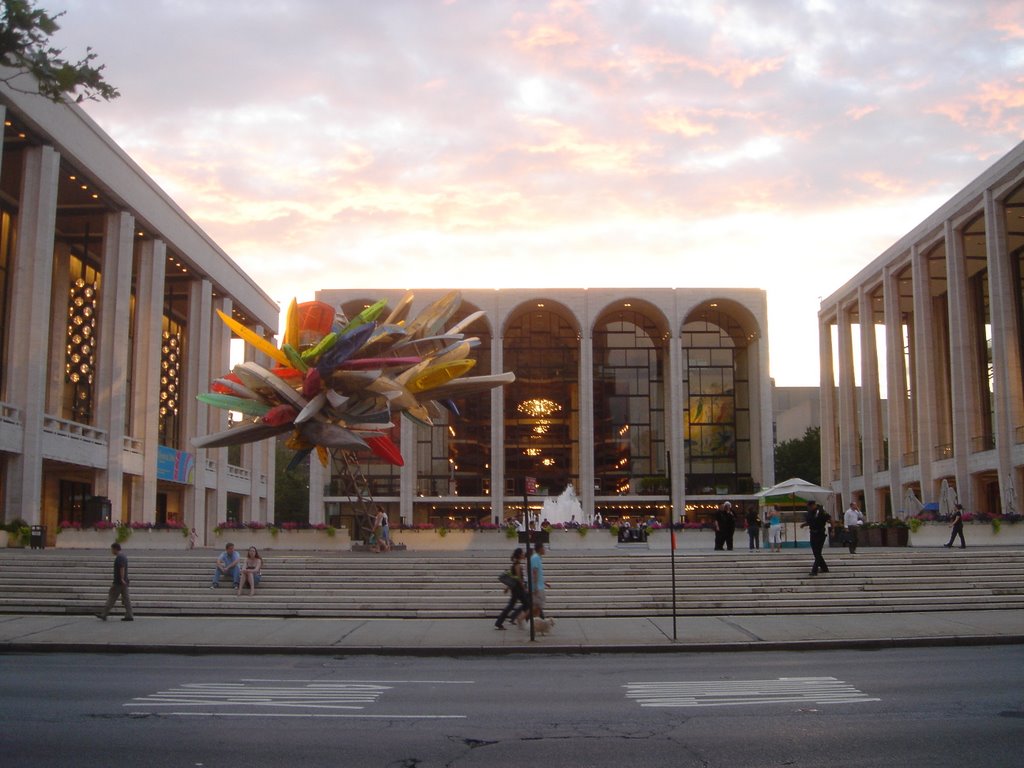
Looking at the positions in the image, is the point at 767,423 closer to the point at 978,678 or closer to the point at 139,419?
the point at 139,419

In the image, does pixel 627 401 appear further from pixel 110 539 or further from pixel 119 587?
pixel 119 587

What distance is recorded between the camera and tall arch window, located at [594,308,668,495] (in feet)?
250

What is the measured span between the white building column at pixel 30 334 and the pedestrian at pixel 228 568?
693 inches

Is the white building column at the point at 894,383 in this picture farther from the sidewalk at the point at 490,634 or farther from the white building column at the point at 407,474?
the sidewalk at the point at 490,634

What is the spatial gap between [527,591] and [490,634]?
100cm

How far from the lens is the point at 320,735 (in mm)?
9320

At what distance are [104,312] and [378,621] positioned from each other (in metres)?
30.6

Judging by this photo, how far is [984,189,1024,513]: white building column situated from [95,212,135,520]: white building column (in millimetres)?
37442

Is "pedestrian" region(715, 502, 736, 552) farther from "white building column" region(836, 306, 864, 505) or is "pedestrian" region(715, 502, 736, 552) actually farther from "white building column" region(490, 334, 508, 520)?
"white building column" region(490, 334, 508, 520)

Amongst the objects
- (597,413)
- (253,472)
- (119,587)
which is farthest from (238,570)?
(597,413)

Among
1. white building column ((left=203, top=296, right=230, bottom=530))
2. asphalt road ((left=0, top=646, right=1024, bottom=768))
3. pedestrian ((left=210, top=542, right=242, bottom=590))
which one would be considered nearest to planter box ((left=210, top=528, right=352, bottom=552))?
pedestrian ((left=210, top=542, right=242, bottom=590))

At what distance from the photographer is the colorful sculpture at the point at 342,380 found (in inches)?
1164

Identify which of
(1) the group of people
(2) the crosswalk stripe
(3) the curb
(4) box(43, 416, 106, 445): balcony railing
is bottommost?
(3) the curb

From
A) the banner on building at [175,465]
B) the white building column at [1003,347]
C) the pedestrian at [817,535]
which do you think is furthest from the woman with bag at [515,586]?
the banner on building at [175,465]
